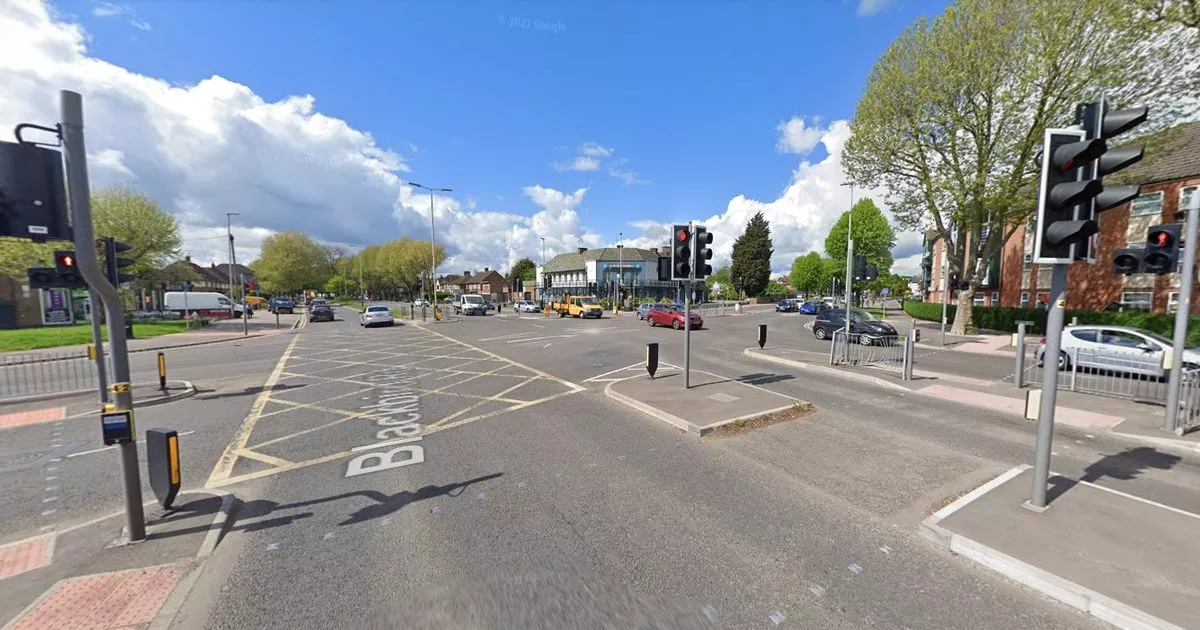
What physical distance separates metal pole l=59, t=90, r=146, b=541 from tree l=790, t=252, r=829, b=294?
79.2 meters

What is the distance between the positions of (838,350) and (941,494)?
882 centimetres

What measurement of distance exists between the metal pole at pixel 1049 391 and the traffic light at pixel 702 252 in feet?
16.6

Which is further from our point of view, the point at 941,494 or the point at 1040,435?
the point at 941,494

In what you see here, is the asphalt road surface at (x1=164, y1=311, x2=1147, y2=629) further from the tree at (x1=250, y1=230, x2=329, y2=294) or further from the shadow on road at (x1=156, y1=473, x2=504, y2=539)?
the tree at (x1=250, y1=230, x2=329, y2=294)

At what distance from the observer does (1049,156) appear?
3.81 metres

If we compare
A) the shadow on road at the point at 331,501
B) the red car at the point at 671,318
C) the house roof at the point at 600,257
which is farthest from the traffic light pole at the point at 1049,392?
the house roof at the point at 600,257

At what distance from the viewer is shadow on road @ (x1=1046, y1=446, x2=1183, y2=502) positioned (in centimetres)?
460

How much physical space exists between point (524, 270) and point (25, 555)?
3704 inches

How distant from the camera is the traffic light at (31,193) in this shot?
322 centimetres

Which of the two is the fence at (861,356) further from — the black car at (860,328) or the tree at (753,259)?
the tree at (753,259)

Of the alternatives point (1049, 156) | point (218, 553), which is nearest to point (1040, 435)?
point (1049, 156)

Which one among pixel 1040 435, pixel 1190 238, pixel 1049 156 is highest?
pixel 1049 156

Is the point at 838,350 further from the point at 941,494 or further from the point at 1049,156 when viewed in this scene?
the point at 1049,156

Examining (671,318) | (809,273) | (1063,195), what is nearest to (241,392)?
(1063,195)
